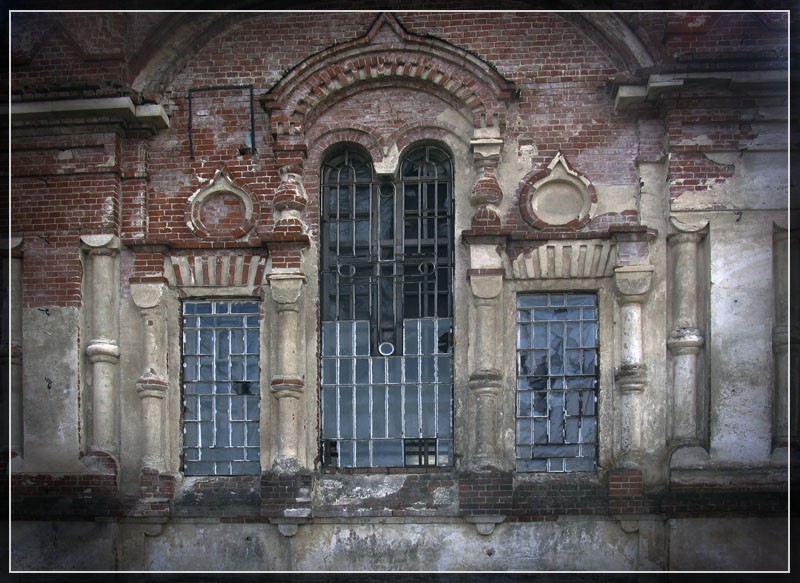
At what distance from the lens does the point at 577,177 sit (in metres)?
11.8

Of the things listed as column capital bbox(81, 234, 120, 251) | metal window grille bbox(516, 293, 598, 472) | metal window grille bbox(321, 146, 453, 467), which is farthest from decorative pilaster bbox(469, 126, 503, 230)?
column capital bbox(81, 234, 120, 251)

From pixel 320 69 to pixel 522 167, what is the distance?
2.25 meters

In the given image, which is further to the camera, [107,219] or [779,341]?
[107,219]

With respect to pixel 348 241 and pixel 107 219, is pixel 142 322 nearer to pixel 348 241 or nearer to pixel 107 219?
pixel 107 219

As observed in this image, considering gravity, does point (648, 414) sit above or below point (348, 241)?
below

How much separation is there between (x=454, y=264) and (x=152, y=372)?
3.14 meters

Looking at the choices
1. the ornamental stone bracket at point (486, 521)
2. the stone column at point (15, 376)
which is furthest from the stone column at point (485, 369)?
the stone column at point (15, 376)

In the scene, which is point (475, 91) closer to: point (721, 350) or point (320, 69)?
point (320, 69)

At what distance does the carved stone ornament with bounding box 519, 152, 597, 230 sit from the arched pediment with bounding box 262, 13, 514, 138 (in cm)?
85

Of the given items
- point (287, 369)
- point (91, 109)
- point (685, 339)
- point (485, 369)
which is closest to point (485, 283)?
point (485, 369)

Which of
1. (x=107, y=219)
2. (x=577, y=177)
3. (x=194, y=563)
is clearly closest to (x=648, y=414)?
(x=577, y=177)

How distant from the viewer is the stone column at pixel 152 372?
11.7m

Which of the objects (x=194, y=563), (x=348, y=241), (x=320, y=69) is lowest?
(x=194, y=563)

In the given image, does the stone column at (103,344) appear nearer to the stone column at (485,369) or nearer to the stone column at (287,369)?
the stone column at (287,369)
